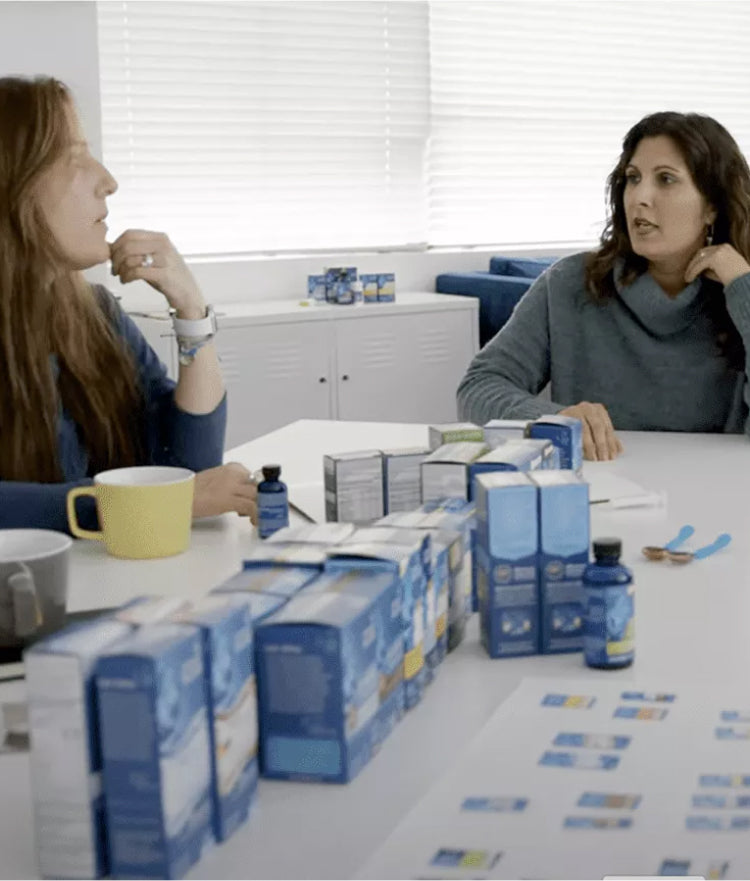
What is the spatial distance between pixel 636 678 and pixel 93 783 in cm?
52

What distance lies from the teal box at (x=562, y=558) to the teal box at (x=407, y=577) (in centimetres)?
15

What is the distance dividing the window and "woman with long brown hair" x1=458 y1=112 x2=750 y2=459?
8.54 ft

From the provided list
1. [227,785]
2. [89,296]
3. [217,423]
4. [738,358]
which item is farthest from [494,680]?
[738,358]

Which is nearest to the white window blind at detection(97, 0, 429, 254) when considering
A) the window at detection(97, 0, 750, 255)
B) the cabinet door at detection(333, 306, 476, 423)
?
the window at detection(97, 0, 750, 255)

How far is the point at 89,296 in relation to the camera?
205 cm

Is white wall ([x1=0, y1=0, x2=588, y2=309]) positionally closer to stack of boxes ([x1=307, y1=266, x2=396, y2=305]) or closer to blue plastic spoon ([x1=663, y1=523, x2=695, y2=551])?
stack of boxes ([x1=307, y1=266, x2=396, y2=305])

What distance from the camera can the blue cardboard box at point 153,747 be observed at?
0.82 metres

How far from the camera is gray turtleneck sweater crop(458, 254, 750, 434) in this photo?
257 centimetres

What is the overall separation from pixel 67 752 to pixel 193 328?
1.27 meters

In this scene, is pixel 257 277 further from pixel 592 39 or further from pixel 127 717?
pixel 127 717

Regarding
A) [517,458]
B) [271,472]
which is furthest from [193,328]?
[517,458]

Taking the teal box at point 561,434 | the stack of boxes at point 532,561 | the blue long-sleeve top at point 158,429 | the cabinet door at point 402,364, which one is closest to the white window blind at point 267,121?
the cabinet door at point 402,364

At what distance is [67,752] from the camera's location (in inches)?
33.2

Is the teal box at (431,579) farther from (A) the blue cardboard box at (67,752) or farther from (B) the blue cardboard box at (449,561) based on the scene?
(A) the blue cardboard box at (67,752)
